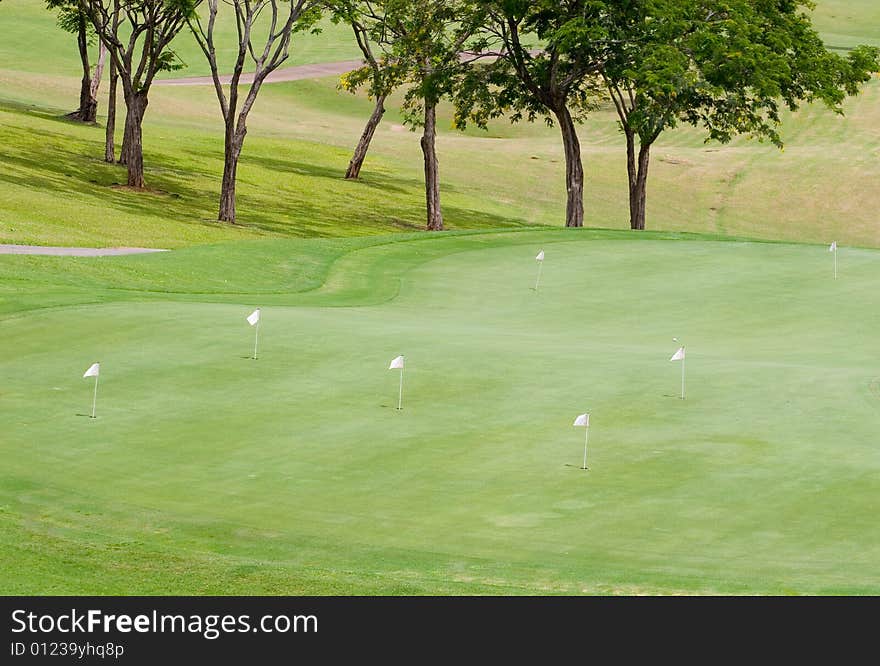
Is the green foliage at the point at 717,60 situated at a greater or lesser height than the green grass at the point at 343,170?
greater

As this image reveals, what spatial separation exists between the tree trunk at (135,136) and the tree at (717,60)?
53.4ft

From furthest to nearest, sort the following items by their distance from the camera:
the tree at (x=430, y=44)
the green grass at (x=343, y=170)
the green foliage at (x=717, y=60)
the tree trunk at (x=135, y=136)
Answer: the tree trunk at (x=135, y=136) < the green grass at (x=343, y=170) < the tree at (x=430, y=44) < the green foliage at (x=717, y=60)

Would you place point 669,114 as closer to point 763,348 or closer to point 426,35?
point 426,35

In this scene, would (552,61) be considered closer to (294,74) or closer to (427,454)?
(427,454)

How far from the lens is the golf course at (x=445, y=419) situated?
9.38 m

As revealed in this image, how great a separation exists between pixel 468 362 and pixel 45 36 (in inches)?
3204

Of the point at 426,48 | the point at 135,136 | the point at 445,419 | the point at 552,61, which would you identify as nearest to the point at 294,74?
the point at 135,136

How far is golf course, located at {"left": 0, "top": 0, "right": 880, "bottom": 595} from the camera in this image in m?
9.38

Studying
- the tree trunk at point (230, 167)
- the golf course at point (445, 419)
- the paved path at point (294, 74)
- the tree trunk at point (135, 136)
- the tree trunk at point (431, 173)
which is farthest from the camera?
the paved path at point (294, 74)

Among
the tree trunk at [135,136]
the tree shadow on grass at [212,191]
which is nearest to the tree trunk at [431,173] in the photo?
the tree shadow on grass at [212,191]

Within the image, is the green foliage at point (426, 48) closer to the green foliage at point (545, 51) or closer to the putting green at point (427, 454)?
the green foliage at point (545, 51)

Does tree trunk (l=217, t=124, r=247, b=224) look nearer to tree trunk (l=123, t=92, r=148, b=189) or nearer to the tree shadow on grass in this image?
the tree shadow on grass

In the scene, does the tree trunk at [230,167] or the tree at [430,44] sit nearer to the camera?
the tree at [430,44]

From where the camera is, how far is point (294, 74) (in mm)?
88125
